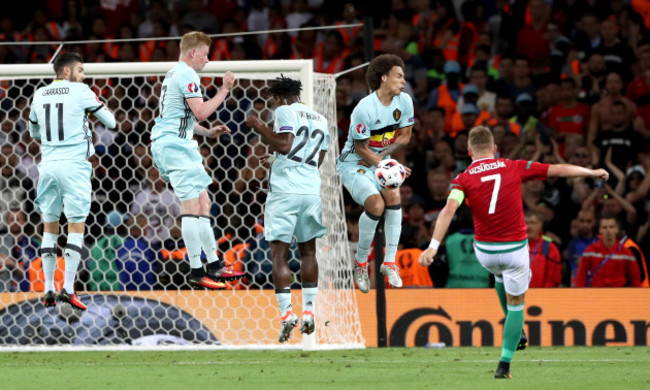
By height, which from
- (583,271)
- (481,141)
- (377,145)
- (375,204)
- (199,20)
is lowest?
(583,271)

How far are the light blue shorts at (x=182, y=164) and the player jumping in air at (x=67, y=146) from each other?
0.56 m

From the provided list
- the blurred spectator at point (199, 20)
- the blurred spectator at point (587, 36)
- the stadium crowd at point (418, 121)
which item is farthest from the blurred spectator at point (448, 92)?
the blurred spectator at point (199, 20)

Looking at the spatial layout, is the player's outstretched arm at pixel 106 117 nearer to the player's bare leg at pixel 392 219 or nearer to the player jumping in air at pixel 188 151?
the player jumping in air at pixel 188 151

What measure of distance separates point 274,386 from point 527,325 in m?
5.77

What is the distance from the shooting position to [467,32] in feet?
56.7

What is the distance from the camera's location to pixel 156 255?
13.2 m

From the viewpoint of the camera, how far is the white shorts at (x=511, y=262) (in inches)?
341

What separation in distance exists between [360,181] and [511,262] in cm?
270

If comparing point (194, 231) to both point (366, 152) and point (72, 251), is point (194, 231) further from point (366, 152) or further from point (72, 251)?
point (366, 152)

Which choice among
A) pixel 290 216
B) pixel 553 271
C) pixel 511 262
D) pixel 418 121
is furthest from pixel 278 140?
pixel 418 121

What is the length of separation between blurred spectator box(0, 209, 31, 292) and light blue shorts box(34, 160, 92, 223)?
2.75m

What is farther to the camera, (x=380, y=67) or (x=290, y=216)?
(x=380, y=67)

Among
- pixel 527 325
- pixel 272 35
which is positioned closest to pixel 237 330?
pixel 527 325

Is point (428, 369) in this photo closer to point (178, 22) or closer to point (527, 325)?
point (527, 325)
